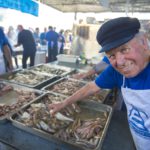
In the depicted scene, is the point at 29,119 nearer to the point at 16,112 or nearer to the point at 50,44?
the point at 16,112

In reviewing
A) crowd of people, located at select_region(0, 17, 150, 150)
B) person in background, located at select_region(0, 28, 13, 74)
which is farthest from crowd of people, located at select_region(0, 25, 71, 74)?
crowd of people, located at select_region(0, 17, 150, 150)

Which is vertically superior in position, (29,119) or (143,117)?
(143,117)

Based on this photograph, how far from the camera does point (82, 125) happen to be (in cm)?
152

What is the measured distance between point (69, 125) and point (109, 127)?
0.31 m

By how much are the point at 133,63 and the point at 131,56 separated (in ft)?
0.14

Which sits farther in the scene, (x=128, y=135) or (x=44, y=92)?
(x=44, y=92)

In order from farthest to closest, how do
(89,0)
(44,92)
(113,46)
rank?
(89,0) → (44,92) → (113,46)

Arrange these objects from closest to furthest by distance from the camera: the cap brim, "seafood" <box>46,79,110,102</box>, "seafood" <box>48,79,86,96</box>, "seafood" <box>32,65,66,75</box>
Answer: the cap brim
"seafood" <box>46,79,110,102</box>
"seafood" <box>48,79,86,96</box>
"seafood" <box>32,65,66,75</box>

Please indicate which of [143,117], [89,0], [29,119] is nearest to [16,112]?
[29,119]

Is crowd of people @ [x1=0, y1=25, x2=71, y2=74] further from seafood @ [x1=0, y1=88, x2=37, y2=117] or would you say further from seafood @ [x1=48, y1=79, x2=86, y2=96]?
seafood @ [x1=0, y1=88, x2=37, y2=117]

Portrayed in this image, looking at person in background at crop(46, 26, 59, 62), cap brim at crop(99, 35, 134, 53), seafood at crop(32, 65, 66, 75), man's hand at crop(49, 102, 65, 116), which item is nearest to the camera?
cap brim at crop(99, 35, 134, 53)

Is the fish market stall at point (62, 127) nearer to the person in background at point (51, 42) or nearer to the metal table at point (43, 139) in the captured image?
the metal table at point (43, 139)

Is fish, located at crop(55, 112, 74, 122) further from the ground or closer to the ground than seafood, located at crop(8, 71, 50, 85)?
closer to the ground

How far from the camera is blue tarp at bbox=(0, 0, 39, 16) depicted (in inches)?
185
